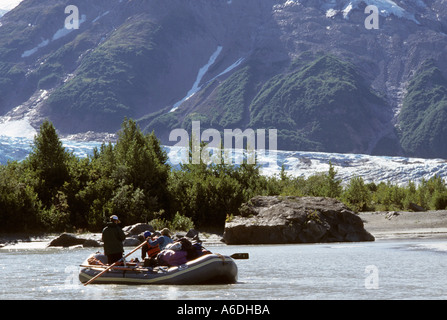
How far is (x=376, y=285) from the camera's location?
2412 cm

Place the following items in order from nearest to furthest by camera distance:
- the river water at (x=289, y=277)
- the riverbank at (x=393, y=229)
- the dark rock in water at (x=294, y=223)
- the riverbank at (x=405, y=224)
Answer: the river water at (x=289, y=277) → the dark rock in water at (x=294, y=223) → the riverbank at (x=393, y=229) → the riverbank at (x=405, y=224)

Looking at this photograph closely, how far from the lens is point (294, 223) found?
4675 cm

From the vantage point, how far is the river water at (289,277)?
22.7 m

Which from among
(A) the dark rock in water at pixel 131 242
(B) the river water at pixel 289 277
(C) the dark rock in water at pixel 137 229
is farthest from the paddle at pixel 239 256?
(C) the dark rock in water at pixel 137 229

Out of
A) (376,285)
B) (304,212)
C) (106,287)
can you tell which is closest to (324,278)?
(376,285)

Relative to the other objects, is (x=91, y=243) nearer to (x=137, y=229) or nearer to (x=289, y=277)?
(x=137, y=229)

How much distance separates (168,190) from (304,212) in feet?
42.7

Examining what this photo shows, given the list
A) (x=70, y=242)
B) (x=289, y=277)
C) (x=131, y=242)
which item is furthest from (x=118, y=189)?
(x=289, y=277)

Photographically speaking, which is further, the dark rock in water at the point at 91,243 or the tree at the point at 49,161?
the tree at the point at 49,161

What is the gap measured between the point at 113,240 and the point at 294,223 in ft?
70.4

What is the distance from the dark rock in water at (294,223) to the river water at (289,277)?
5.26 m

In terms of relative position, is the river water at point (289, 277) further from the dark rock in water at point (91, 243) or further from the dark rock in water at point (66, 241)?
the dark rock in water at point (66, 241)

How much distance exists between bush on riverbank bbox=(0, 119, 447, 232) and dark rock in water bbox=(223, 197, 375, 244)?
20.0 feet
